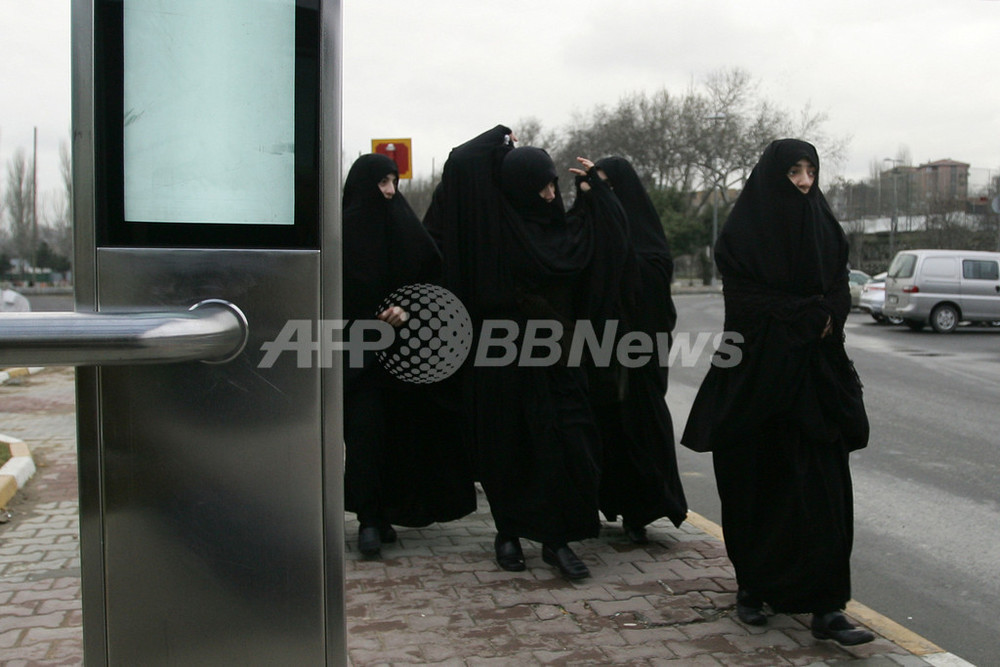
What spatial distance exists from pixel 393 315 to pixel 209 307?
142 inches

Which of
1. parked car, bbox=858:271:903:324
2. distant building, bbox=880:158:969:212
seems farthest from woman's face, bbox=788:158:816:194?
distant building, bbox=880:158:969:212

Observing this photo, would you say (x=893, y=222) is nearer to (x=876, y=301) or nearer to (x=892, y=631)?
(x=876, y=301)

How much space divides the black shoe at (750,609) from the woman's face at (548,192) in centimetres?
198

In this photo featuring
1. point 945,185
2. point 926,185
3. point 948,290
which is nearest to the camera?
point 948,290

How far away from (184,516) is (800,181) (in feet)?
10.4

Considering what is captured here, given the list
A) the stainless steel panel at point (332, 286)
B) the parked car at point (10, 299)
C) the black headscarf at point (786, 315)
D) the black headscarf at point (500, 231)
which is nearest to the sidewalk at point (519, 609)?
the black headscarf at point (786, 315)

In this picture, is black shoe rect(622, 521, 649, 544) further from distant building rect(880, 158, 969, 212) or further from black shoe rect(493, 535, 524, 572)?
distant building rect(880, 158, 969, 212)

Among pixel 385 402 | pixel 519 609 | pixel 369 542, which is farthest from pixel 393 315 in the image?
pixel 519 609

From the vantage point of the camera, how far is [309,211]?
1.17 meters

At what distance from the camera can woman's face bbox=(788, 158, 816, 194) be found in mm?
3766

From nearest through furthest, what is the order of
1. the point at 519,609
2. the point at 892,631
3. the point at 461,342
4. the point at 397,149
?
the point at 892,631 → the point at 519,609 → the point at 461,342 → the point at 397,149

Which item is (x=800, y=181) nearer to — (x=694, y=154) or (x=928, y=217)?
(x=928, y=217)

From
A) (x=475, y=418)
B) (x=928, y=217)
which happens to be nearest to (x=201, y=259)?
(x=475, y=418)

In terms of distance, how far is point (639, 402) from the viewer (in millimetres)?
5004
